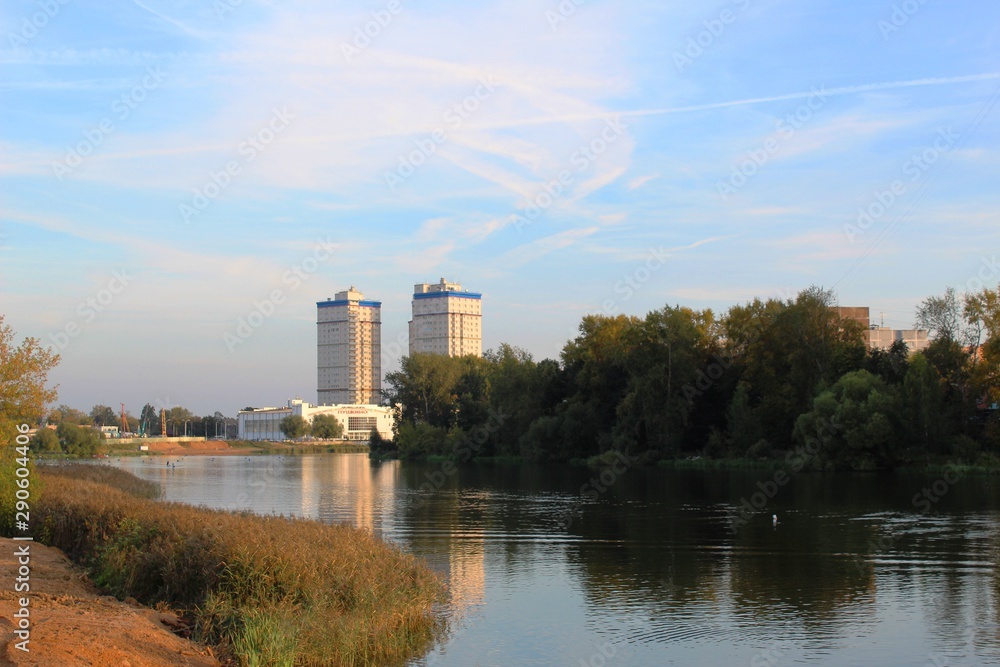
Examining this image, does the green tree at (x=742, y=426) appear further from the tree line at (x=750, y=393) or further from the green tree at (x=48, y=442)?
A: the green tree at (x=48, y=442)

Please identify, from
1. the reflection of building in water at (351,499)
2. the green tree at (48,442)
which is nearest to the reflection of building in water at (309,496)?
the reflection of building in water at (351,499)

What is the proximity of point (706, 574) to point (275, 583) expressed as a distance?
1344cm

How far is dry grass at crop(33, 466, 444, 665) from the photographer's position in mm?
15828

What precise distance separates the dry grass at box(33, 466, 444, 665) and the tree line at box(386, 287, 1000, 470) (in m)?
56.0

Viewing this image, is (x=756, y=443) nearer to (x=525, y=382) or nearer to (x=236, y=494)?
(x=525, y=382)

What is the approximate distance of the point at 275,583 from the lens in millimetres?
17141

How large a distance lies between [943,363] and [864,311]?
74.3 m

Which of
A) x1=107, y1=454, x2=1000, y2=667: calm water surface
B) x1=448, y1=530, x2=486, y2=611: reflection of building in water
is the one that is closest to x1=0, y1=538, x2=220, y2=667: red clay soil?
x1=107, y1=454, x2=1000, y2=667: calm water surface

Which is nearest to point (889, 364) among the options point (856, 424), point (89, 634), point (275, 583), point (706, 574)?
point (856, 424)

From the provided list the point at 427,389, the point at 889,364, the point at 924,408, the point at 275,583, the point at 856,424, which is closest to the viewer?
the point at 275,583

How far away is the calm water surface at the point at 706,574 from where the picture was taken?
18250mm

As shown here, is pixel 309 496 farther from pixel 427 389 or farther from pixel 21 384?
pixel 427 389

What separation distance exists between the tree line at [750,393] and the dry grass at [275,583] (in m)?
56.0

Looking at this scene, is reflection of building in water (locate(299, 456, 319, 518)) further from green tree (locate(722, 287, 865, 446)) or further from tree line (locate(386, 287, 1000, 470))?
green tree (locate(722, 287, 865, 446))
